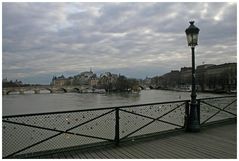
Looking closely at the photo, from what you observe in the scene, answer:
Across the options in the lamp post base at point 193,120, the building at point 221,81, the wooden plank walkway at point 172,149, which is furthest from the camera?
the building at point 221,81

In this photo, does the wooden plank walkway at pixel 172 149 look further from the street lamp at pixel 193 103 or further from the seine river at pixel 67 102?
the seine river at pixel 67 102

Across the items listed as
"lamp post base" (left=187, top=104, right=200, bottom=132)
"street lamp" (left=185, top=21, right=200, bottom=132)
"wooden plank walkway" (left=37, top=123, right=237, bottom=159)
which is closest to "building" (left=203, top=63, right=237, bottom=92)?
"street lamp" (left=185, top=21, right=200, bottom=132)

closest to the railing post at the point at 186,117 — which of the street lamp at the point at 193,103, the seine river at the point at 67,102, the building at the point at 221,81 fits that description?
the street lamp at the point at 193,103

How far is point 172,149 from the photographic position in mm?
5945

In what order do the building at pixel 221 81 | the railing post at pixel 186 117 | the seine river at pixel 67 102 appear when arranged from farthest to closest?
the building at pixel 221 81 < the seine river at pixel 67 102 < the railing post at pixel 186 117

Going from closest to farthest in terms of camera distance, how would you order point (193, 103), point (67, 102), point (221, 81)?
point (193, 103)
point (67, 102)
point (221, 81)

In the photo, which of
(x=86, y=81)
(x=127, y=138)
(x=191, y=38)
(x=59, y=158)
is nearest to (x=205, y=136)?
(x=127, y=138)

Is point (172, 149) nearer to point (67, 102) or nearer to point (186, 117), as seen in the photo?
point (186, 117)

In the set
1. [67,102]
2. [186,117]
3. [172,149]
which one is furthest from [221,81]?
[172,149]

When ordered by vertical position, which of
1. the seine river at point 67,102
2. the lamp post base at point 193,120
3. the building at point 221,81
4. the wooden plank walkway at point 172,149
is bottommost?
the seine river at point 67,102

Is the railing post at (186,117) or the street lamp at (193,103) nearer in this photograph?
the street lamp at (193,103)

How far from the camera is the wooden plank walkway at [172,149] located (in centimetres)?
552

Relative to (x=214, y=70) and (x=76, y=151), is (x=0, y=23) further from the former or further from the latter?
(x=214, y=70)

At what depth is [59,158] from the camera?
543 centimetres
